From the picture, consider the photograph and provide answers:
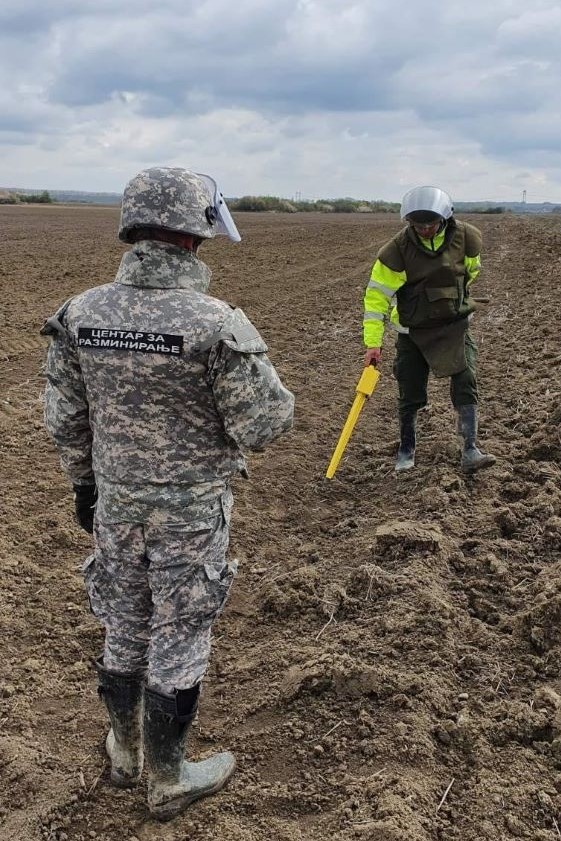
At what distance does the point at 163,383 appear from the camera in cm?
261

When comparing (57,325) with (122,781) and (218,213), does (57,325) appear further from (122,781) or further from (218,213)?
(122,781)

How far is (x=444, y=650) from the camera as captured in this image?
3.74 meters

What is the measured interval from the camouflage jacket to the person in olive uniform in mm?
2862

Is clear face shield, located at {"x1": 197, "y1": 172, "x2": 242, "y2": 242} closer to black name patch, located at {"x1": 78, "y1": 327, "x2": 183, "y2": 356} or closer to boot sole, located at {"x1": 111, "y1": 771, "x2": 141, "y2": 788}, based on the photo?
black name patch, located at {"x1": 78, "y1": 327, "x2": 183, "y2": 356}

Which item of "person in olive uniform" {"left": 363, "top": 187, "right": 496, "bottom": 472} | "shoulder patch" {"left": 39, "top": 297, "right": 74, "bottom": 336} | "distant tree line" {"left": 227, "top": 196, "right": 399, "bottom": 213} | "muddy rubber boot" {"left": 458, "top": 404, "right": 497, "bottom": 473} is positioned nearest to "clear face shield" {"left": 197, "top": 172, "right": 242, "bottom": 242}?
"shoulder patch" {"left": 39, "top": 297, "right": 74, "bottom": 336}

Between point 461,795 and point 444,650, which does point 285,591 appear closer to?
point 444,650

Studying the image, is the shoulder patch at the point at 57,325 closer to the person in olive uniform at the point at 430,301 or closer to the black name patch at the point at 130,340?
the black name patch at the point at 130,340

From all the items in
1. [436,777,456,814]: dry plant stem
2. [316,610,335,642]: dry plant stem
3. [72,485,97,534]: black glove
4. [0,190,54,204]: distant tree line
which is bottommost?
[436,777,456,814]: dry plant stem

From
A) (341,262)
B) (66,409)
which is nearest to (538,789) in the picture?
(66,409)

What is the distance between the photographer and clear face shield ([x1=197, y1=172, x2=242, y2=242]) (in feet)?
9.07

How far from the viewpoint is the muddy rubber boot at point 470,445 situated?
5.75 meters

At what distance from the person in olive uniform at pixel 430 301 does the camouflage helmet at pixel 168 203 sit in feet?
8.88

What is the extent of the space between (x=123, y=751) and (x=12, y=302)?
1051cm

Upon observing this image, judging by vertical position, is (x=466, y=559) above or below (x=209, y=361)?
below
